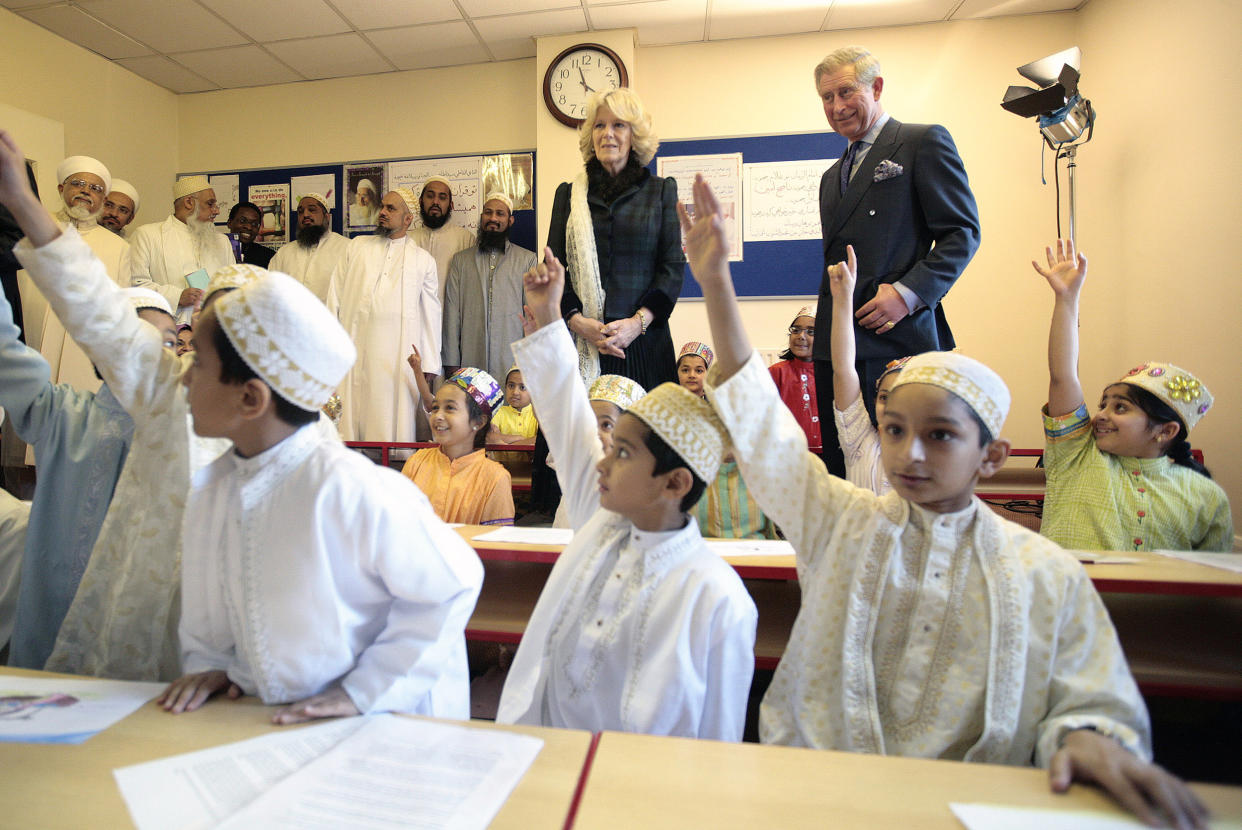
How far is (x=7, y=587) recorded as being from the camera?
1.82 meters

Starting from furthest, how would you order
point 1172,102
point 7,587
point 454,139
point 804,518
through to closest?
point 454,139
point 1172,102
point 7,587
point 804,518

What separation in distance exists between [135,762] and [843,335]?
187cm

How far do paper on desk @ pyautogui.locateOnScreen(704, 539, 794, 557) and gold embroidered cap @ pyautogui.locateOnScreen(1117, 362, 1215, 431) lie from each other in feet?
4.25

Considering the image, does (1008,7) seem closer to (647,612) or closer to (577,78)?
(577,78)

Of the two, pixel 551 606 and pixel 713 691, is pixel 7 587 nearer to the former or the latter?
pixel 551 606

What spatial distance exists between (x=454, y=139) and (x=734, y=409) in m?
5.16

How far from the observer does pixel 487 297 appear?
5.07 m

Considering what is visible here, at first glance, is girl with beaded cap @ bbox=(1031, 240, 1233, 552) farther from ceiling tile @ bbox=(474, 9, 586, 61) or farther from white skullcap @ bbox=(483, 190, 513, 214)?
ceiling tile @ bbox=(474, 9, 586, 61)

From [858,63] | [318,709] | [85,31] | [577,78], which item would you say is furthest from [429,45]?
[318,709]

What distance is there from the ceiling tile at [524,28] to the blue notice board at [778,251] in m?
1.23

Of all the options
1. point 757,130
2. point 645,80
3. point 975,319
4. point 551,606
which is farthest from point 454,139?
point 551,606

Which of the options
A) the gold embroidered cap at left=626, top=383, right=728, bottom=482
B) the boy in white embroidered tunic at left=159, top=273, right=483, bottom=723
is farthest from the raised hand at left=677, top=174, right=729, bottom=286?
the boy in white embroidered tunic at left=159, top=273, right=483, bottom=723

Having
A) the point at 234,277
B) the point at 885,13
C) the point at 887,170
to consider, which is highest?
the point at 885,13

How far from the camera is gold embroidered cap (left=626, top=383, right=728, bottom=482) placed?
1.24 metres
